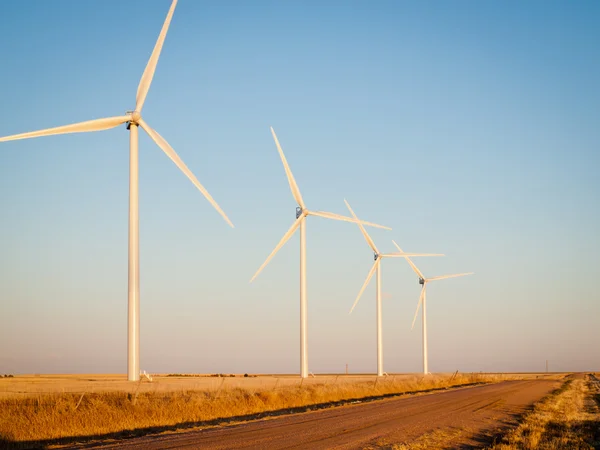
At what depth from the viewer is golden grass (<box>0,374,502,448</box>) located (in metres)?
Result: 29.5

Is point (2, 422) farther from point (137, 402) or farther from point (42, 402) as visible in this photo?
point (137, 402)

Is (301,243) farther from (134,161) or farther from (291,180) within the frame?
(134,161)

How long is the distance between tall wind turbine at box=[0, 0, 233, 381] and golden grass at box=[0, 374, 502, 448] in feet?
12.3

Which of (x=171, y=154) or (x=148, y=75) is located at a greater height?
(x=148, y=75)

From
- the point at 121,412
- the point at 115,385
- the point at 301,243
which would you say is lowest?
the point at 115,385

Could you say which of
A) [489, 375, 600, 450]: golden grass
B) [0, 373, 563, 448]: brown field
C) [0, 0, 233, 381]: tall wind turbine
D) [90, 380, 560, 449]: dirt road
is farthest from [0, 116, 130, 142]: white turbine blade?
[489, 375, 600, 450]: golden grass

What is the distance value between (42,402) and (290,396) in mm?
19180

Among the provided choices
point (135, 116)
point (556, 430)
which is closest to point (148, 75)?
point (135, 116)

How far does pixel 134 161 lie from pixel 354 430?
25616 millimetres

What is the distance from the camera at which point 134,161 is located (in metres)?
47.8

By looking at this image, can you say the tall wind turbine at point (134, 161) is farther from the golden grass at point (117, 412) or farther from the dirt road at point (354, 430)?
Answer: the dirt road at point (354, 430)

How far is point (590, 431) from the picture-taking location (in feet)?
107

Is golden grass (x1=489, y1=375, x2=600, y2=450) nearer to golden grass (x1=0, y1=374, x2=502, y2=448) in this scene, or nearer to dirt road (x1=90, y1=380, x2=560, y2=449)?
dirt road (x1=90, y1=380, x2=560, y2=449)

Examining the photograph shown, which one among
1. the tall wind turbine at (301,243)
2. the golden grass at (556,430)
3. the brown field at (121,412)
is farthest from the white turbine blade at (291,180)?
the golden grass at (556,430)
